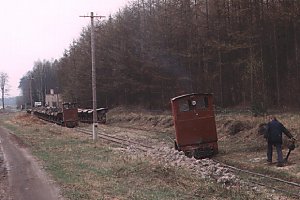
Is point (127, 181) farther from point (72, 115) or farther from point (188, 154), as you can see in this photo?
point (72, 115)

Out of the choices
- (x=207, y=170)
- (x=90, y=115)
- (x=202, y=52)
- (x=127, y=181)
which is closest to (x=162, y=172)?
(x=127, y=181)

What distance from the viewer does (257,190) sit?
13.0 m

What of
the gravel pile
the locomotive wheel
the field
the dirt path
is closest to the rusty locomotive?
the field

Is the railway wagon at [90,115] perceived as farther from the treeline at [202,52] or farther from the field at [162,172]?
the field at [162,172]

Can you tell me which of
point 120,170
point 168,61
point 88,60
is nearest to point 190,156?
point 120,170

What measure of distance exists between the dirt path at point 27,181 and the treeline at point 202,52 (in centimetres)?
1576

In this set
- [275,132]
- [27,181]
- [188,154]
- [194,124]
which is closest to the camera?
[27,181]

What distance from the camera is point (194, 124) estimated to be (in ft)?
70.2

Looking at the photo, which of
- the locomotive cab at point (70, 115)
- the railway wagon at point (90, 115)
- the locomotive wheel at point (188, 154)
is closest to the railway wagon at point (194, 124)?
the locomotive wheel at point (188, 154)

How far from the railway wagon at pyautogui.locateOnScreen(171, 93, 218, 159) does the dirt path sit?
6698 millimetres

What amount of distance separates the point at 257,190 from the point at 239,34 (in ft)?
85.7

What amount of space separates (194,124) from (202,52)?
23419 mm

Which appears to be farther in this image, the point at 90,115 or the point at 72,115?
the point at 90,115

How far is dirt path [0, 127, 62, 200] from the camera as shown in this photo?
11.9 m
